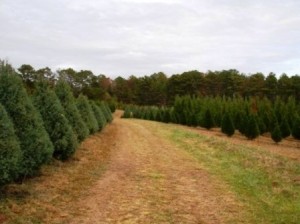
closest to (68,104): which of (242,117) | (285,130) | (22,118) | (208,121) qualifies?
(22,118)

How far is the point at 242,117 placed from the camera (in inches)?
1441

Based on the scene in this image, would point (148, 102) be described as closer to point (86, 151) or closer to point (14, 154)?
point (86, 151)

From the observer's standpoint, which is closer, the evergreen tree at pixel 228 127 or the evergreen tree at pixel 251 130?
the evergreen tree at pixel 251 130

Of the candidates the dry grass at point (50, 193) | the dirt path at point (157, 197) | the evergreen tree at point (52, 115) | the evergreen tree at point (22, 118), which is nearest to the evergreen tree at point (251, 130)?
the dirt path at point (157, 197)

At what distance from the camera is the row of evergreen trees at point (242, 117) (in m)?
35.6

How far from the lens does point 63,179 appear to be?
11906mm

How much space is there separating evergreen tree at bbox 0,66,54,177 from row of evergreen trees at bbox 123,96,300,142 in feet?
87.0

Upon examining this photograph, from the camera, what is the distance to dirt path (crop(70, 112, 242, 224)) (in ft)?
27.4

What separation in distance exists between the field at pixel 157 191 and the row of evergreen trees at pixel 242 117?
733 inches

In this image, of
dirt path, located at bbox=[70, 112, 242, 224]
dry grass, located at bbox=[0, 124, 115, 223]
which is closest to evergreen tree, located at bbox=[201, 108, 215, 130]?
dirt path, located at bbox=[70, 112, 242, 224]

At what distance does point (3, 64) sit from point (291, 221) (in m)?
7.69

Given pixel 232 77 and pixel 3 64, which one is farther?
pixel 232 77

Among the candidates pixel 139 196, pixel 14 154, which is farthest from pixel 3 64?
pixel 139 196

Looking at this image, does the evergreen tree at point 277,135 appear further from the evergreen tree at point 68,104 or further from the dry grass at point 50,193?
the dry grass at point 50,193
